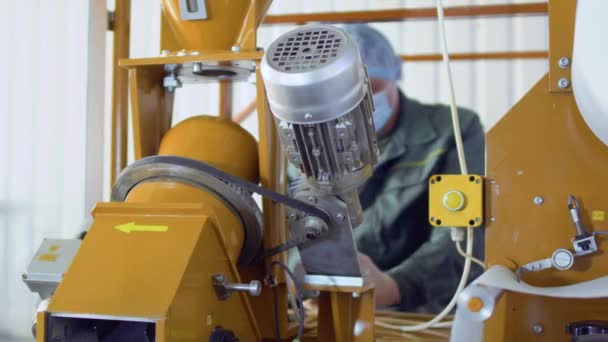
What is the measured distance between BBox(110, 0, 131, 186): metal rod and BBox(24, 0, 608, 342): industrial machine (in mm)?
172

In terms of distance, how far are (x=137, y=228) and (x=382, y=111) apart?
1826 millimetres

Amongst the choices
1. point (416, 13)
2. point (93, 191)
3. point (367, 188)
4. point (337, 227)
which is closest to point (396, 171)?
point (367, 188)

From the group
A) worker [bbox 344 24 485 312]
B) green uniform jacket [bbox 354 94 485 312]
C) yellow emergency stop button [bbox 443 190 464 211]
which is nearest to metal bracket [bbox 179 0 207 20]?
yellow emergency stop button [bbox 443 190 464 211]

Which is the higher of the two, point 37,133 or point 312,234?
point 37,133

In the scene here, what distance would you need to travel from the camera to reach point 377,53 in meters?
2.61

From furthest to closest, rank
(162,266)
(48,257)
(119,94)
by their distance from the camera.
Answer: (119,94) → (48,257) → (162,266)

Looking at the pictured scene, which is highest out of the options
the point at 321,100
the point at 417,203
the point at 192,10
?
the point at 192,10

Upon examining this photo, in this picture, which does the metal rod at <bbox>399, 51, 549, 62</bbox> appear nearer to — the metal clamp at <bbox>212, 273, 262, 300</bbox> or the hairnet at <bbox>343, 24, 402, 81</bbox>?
the hairnet at <bbox>343, 24, 402, 81</bbox>

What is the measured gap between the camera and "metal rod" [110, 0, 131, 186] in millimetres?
1392

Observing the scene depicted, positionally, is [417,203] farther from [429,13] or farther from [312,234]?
[312,234]

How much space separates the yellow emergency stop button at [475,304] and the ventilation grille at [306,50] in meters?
0.38

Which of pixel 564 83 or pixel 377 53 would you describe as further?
Result: pixel 377 53

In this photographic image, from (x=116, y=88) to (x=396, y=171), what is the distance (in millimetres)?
1425

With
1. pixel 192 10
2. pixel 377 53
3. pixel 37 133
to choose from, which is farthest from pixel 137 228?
pixel 377 53
